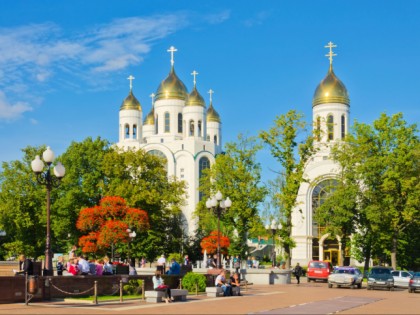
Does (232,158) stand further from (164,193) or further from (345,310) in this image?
(345,310)

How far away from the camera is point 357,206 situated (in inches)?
2015

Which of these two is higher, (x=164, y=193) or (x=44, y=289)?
(x=164, y=193)

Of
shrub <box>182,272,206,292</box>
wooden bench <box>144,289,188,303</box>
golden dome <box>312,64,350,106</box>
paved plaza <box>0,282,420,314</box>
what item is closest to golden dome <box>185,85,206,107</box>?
golden dome <box>312,64,350,106</box>

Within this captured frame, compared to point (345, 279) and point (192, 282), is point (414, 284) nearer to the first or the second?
point (345, 279)

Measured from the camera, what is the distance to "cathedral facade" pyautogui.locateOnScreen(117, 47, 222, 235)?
78875mm

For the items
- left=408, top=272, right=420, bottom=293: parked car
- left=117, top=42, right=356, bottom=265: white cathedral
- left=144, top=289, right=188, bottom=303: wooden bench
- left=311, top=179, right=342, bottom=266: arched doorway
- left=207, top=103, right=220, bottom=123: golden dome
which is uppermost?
left=207, top=103, right=220, bottom=123: golden dome

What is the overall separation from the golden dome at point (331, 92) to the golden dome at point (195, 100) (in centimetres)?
1589

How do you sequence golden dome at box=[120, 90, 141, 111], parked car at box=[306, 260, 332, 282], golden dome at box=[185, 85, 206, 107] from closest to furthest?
1. parked car at box=[306, 260, 332, 282]
2. golden dome at box=[185, 85, 206, 107]
3. golden dome at box=[120, 90, 141, 111]

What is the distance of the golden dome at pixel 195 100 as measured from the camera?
8125 cm

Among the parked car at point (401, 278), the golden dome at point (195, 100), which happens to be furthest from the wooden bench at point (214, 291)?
the golden dome at point (195, 100)

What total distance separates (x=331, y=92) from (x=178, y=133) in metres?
21.2

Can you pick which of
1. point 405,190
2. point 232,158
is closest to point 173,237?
point 232,158

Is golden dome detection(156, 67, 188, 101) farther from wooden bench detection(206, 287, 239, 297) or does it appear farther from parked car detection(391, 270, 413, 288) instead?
wooden bench detection(206, 287, 239, 297)

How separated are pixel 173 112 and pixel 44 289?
201 ft
